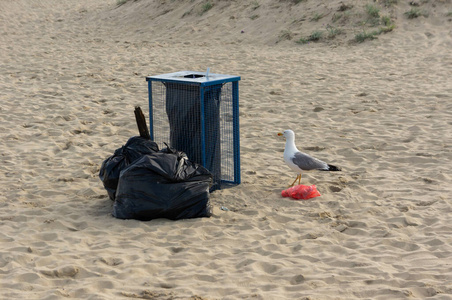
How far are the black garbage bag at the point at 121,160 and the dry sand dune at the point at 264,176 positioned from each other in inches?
11.0

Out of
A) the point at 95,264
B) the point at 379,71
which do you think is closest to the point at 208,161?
the point at 95,264

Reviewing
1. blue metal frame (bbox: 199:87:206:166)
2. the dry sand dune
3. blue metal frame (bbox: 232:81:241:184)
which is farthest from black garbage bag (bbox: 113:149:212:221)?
blue metal frame (bbox: 232:81:241:184)

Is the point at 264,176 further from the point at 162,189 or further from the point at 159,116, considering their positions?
the point at 162,189

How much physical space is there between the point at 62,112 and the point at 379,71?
6209 mm

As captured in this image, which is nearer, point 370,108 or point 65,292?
point 65,292

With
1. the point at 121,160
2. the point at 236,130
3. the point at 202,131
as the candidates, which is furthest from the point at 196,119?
the point at 121,160

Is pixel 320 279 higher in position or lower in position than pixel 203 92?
lower

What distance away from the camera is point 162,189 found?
495cm

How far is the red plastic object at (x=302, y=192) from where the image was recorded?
559cm

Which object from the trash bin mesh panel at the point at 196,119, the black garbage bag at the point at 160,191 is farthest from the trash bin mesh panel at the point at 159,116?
the black garbage bag at the point at 160,191

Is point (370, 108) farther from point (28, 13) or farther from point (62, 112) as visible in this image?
point (28, 13)

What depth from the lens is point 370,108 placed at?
881 centimetres

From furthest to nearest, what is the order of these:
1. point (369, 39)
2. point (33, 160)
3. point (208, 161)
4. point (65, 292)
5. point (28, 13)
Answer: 1. point (28, 13)
2. point (369, 39)
3. point (33, 160)
4. point (208, 161)
5. point (65, 292)

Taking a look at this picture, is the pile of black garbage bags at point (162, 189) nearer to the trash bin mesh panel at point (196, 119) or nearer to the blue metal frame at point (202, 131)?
the blue metal frame at point (202, 131)
